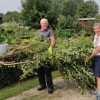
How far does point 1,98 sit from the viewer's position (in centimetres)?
679

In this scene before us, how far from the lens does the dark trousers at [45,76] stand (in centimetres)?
679

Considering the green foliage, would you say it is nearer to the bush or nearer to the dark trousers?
the bush

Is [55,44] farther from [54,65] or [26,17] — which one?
[26,17]

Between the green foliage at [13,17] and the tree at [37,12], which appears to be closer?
the tree at [37,12]

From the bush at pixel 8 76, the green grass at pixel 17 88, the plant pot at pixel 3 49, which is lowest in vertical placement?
the green grass at pixel 17 88

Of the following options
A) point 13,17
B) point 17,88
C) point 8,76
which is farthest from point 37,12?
point 17,88

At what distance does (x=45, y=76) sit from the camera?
6918mm

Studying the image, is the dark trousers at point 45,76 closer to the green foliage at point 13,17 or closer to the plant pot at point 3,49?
the plant pot at point 3,49

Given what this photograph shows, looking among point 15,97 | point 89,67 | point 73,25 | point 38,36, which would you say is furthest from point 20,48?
point 73,25

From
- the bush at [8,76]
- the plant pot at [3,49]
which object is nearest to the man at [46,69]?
the plant pot at [3,49]

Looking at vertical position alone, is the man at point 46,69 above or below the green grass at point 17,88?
above

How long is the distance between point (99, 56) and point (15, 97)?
6.77ft

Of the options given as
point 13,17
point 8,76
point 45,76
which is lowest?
point 8,76

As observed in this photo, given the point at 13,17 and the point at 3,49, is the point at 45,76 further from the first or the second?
the point at 13,17
